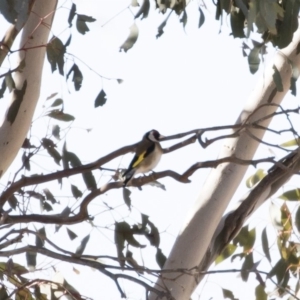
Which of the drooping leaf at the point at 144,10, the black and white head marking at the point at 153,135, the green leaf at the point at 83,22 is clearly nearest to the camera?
the green leaf at the point at 83,22

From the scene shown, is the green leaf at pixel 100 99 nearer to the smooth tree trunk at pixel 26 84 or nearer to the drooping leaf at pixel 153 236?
the smooth tree trunk at pixel 26 84

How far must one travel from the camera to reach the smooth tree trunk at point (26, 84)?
2.84 meters

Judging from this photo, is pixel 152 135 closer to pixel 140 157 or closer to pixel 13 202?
pixel 140 157

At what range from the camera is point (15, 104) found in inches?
112

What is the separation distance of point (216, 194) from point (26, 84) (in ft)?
2.61

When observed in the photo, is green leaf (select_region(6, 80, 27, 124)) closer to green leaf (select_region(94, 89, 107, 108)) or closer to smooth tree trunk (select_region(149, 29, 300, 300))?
green leaf (select_region(94, 89, 107, 108))

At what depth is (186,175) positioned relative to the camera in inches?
97.0

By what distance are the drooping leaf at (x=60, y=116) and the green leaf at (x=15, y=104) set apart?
31cm

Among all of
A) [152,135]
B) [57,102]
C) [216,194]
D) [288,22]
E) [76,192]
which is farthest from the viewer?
[152,135]

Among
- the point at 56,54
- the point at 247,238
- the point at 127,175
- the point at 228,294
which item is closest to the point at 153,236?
the point at 127,175

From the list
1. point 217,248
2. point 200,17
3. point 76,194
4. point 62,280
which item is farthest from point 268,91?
point 62,280

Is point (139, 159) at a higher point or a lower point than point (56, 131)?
higher

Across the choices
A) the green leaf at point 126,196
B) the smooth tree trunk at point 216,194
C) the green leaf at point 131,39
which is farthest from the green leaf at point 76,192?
the green leaf at point 131,39

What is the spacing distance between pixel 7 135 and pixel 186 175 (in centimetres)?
72
